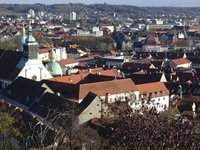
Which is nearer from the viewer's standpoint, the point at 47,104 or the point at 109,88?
the point at 47,104

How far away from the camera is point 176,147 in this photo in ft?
36.0

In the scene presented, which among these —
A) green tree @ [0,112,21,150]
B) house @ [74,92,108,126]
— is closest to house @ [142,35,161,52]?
house @ [74,92,108,126]

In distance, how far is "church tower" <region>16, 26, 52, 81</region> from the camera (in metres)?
46.3

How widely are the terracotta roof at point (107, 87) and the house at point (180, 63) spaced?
34342mm

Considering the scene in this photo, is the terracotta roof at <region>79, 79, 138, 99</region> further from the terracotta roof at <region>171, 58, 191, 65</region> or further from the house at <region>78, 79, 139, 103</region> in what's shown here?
the terracotta roof at <region>171, 58, 191, 65</region>

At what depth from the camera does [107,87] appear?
1617 inches

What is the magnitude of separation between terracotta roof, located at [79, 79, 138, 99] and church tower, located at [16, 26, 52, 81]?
8.14 metres

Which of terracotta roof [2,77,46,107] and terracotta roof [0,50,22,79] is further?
terracotta roof [0,50,22,79]

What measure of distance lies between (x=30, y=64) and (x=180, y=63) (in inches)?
1445

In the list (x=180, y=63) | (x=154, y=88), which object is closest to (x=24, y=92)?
(x=154, y=88)

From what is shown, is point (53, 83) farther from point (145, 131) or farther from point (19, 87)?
point (145, 131)

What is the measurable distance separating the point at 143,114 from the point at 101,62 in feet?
219

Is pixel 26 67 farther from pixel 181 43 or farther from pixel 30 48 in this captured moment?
pixel 181 43

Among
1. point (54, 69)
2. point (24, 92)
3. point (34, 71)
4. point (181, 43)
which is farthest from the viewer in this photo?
point (181, 43)
